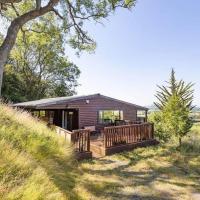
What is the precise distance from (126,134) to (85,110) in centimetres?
710

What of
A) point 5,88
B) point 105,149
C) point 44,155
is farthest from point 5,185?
point 5,88

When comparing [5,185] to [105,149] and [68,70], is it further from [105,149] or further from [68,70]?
[68,70]

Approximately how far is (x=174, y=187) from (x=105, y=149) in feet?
16.1

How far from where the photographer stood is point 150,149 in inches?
512

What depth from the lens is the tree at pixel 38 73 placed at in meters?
37.7

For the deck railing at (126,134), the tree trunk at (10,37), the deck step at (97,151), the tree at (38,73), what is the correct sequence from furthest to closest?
1. the tree at (38,73)
2. the deck railing at (126,134)
3. the deck step at (97,151)
4. the tree trunk at (10,37)

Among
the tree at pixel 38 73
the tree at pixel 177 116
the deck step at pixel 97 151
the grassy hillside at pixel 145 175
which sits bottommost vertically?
the grassy hillside at pixel 145 175

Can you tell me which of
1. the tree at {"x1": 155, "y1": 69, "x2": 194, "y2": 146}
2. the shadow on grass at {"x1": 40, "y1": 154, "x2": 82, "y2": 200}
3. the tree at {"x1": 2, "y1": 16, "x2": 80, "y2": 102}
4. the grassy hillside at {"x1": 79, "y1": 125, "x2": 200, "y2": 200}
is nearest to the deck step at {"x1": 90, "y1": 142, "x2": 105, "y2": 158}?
the grassy hillside at {"x1": 79, "y1": 125, "x2": 200, "y2": 200}

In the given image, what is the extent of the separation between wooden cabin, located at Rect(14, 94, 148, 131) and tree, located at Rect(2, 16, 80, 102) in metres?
17.1

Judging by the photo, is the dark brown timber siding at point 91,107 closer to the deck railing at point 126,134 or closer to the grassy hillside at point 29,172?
the deck railing at point 126,134

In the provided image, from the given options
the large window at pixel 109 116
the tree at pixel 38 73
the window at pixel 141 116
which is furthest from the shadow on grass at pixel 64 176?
the tree at pixel 38 73

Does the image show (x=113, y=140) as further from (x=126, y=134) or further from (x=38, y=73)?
(x=38, y=73)

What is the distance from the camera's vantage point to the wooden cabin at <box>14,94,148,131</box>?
18.8m

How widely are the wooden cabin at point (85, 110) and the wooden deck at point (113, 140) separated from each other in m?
4.15
